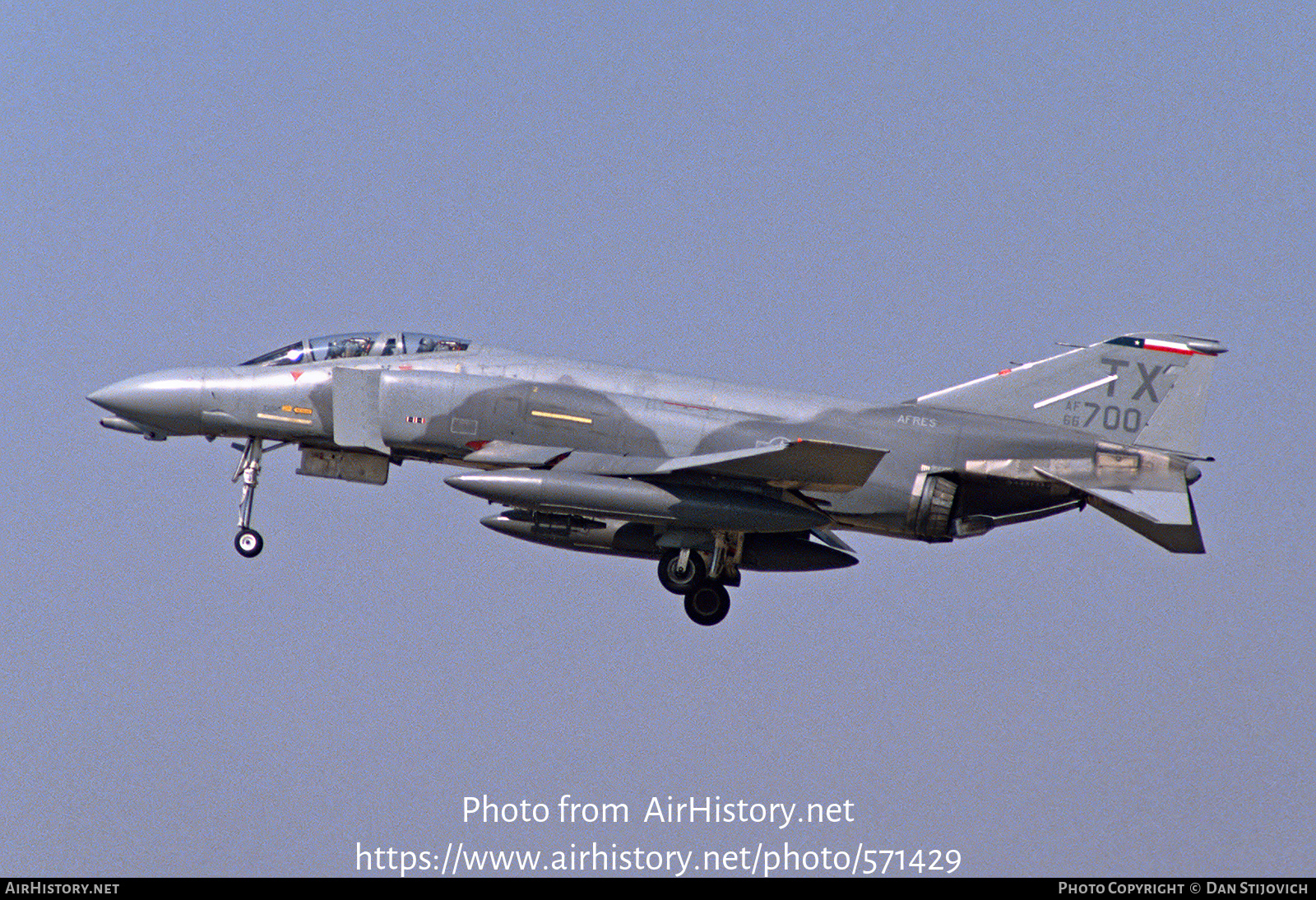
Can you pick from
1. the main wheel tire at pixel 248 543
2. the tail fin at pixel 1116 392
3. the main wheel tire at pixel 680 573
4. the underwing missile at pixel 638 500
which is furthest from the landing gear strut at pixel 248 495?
the tail fin at pixel 1116 392

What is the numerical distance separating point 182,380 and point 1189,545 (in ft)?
42.2

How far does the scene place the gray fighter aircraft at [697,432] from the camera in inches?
771

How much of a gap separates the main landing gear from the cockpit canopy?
397 cm

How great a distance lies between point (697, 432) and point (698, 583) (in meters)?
2.36

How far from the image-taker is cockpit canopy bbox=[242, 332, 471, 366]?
67.7 feet

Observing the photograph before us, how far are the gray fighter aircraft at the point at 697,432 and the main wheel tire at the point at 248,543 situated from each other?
0.02m

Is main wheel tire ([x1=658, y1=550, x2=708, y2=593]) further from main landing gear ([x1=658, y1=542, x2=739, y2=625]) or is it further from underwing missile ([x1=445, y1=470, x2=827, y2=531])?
underwing missile ([x1=445, y1=470, x2=827, y2=531])

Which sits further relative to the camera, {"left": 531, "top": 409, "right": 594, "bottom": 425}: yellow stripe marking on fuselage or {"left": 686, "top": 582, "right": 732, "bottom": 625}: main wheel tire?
{"left": 686, "top": 582, "right": 732, "bottom": 625}: main wheel tire

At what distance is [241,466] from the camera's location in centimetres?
2064

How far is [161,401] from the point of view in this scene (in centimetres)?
2028

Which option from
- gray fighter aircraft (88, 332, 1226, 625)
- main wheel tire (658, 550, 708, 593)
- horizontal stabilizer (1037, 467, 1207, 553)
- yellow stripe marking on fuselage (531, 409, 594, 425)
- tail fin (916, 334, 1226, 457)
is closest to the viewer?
horizontal stabilizer (1037, 467, 1207, 553)

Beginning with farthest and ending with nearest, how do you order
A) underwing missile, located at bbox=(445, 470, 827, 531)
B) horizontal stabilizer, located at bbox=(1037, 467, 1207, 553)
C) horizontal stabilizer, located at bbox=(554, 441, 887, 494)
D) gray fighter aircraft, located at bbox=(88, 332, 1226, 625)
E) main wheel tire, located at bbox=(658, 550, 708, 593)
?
1. main wheel tire, located at bbox=(658, 550, 708, 593)
2. gray fighter aircraft, located at bbox=(88, 332, 1226, 625)
3. horizontal stabilizer, located at bbox=(1037, 467, 1207, 553)
4. underwing missile, located at bbox=(445, 470, 827, 531)
5. horizontal stabilizer, located at bbox=(554, 441, 887, 494)

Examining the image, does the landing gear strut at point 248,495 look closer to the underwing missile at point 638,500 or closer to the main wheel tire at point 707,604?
the underwing missile at point 638,500

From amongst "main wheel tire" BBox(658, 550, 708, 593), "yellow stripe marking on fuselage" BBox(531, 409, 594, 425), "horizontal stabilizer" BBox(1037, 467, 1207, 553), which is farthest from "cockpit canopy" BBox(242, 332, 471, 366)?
"horizontal stabilizer" BBox(1037, 467, 1207, 553)
